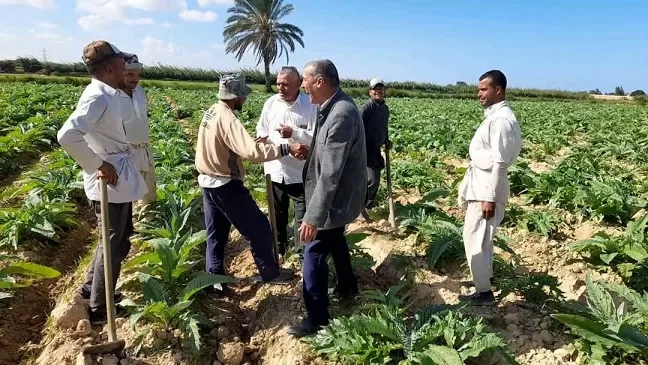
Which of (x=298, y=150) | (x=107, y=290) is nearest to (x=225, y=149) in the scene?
Result: (x=298, y=150)

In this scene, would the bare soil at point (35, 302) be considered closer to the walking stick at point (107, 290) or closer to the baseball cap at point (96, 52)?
the walking stick at point (107, 290)

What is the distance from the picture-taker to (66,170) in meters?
7.38

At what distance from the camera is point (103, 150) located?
375cm

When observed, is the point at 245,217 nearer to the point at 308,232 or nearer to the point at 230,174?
the point at 230,174

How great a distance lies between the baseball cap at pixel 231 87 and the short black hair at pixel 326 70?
83cm

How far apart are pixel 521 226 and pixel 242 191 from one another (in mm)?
3469

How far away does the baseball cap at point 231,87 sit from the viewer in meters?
3.96

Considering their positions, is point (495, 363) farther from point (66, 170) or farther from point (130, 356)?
point (66, 170)

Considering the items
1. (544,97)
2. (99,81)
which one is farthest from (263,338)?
(544,97)

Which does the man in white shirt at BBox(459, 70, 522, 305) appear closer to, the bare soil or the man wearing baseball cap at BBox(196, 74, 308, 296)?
the man wearing baseball cap at BBox(196, 74, 308, 296)

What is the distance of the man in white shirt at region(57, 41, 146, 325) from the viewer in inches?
133

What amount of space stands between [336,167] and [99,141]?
1890 mm

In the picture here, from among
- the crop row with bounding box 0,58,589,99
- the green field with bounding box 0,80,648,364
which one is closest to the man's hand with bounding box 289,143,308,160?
the green field with bounding box 0,80,648,364

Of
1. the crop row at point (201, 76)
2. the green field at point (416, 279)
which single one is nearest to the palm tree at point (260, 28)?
the crop row at point (201, 76)
